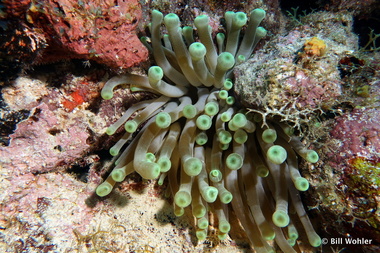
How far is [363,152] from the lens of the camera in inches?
70.7

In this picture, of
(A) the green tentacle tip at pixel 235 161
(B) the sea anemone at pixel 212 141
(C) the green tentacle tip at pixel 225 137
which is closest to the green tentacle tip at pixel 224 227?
(B) the sea anemone at pixel 212 141

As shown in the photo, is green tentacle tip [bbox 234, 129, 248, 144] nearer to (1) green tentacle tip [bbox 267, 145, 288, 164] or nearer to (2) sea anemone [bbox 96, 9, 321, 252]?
(2) sea anemone [bbox 96, 9, 321, 252]

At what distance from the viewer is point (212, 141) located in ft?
8.06

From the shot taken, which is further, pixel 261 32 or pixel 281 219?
pixel 261 32

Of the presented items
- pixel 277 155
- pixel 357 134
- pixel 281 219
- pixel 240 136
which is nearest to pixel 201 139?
pixel 240 136

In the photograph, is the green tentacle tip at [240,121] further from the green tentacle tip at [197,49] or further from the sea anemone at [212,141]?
the green tentacle tip at [197,49]

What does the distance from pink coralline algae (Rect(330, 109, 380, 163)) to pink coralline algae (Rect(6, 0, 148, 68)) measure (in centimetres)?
186

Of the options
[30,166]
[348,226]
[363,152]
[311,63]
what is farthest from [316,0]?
[30,166]

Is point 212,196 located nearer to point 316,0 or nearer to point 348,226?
Result: point 348,226

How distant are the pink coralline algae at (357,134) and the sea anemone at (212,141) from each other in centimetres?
27

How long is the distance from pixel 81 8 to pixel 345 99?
85.9 inches

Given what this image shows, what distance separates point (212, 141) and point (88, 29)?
1.54m

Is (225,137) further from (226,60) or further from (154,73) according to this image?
(154,73)

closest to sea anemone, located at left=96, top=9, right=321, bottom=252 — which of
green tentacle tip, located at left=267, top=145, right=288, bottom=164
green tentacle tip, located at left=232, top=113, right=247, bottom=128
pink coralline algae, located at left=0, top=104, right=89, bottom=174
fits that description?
green tentacle tip, located at left=232, top=113, right=247, bottom=128
